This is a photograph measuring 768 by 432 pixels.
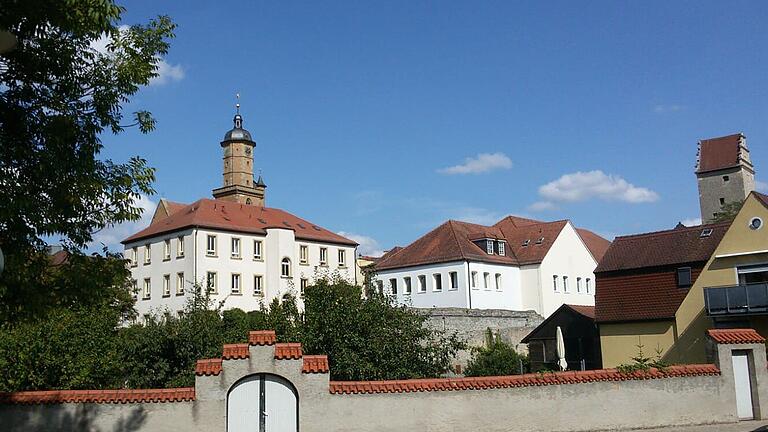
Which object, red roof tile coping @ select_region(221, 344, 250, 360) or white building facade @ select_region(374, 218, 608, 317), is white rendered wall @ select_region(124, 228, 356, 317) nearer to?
white building facade @ select_region(374, 218, 608, 317)

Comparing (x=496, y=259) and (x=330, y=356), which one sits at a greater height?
(x=496, y=259)

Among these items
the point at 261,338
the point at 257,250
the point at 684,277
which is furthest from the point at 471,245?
the point at 261,338

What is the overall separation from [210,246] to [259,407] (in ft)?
144

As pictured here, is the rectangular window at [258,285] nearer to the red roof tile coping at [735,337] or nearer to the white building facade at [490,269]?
the white building facade at [490,269]

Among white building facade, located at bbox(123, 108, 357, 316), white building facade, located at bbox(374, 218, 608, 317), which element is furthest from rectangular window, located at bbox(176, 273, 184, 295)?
white building facade, located at bbox(374, 218, 608, 317)

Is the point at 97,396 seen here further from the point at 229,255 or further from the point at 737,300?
the point at 229,255

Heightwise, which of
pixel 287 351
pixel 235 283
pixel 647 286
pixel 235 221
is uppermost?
pixel 235 221

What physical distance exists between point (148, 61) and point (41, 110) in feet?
6.87

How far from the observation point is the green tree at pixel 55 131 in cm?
1075

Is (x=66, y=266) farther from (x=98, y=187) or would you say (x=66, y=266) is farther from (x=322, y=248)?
(x=322, y=248)

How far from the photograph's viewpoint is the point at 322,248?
6606 cm

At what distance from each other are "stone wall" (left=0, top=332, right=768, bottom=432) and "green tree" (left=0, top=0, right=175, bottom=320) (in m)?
4.62

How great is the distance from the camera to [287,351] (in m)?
16.0

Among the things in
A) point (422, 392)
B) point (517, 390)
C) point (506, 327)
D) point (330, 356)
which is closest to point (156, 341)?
point (330, 356)
